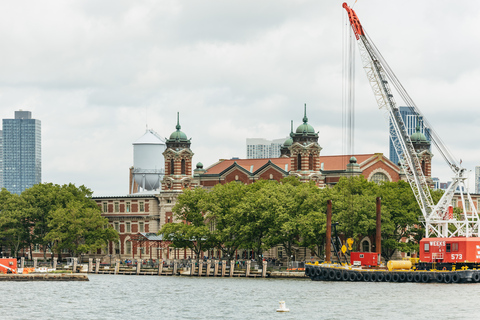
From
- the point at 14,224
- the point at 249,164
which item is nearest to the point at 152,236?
the point at 14,224

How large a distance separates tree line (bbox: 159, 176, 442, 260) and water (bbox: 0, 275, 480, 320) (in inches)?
569

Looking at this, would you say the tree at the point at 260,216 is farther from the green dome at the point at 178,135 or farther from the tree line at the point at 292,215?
the green dome at the point at 178,135

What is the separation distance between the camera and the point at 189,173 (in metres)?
179

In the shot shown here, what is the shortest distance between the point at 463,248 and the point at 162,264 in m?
43.9

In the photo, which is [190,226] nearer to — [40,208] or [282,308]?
[40,208]

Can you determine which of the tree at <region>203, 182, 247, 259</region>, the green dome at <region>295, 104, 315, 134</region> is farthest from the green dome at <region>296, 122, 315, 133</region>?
the tree at <region>203, 182, 247, 259</region>

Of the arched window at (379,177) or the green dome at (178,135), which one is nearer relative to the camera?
the arched window at (379,177)

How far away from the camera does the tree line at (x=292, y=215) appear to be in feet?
444

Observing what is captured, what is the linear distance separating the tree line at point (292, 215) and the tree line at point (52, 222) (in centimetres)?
1755

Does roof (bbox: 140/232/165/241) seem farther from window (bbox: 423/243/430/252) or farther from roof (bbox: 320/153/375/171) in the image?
window (bbox: 423/243/430/252)

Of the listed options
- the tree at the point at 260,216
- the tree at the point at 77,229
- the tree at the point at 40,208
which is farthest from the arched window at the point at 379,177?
the tree at the point at 40,208

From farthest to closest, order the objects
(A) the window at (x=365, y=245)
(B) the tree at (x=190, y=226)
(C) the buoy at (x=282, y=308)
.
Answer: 1. (A) the window at (x=365, y=245)
2. (B) the tree at (x=190, y=226)
3. (C) the buoy at (x=282, y=308)

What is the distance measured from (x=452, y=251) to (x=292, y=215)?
27395 mm

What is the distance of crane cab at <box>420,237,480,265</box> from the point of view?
11506cm
